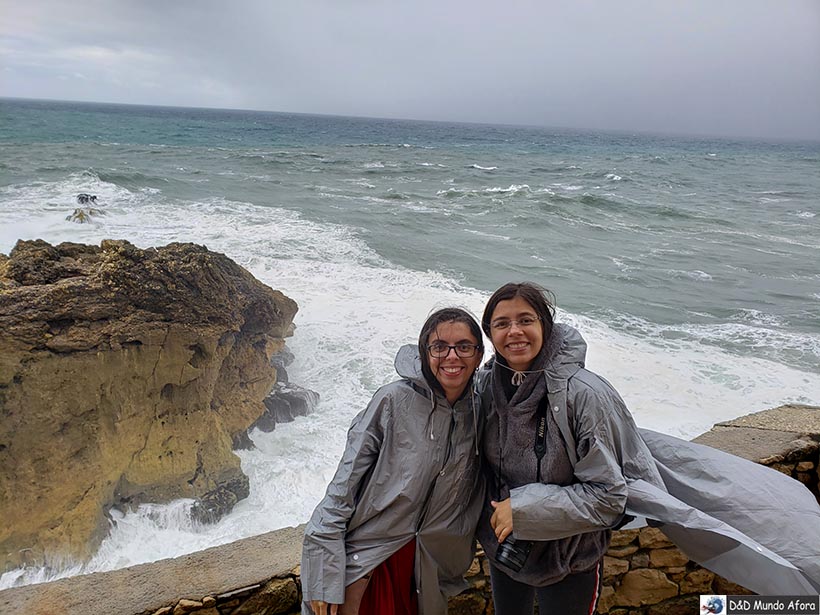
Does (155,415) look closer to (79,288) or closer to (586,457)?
(79,288)

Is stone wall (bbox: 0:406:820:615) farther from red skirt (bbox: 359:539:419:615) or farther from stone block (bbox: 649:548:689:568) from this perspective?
red skirt (bbox: 359:539:419:615)

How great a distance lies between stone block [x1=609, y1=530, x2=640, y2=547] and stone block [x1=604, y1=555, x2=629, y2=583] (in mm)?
68

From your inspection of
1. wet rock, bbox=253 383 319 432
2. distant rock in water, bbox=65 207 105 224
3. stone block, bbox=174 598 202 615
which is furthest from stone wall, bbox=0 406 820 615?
distant rock in water, bbox=65 207 105 224

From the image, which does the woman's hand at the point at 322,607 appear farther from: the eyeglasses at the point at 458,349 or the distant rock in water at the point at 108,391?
the distant rock in water at the point at 108,391

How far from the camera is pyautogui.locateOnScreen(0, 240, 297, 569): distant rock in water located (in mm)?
4969

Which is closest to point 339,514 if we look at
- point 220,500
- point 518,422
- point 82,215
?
point 518,422

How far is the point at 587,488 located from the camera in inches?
61.6

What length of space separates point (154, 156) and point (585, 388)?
127ft

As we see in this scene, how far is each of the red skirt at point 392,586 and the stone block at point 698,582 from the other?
1607mm

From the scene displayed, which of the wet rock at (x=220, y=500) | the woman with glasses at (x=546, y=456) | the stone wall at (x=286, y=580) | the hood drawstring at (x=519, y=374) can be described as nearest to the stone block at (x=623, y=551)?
the stone wall at (x=286, y=580)

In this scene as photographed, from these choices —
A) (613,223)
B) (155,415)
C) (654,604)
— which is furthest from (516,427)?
(613,223)

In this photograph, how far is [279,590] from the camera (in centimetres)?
212

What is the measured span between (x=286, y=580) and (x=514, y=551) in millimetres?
914

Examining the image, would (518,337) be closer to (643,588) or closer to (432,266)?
(643,588)
